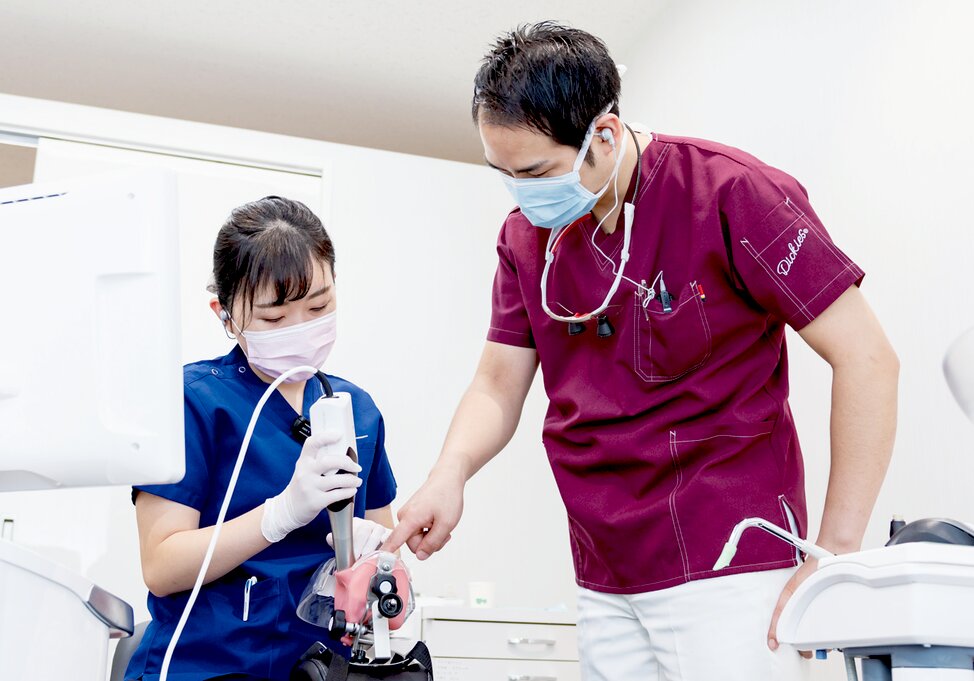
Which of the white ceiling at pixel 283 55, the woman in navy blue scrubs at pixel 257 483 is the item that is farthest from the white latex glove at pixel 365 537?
the white ceiling at pixel 283 55

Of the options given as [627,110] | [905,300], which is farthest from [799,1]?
→ [627,110]

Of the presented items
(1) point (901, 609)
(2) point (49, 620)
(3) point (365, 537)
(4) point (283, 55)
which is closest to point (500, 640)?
(3) point (365, 537)

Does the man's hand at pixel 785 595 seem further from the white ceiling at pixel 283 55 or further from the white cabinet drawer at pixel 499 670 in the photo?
the white ceiling at pixel 283 55

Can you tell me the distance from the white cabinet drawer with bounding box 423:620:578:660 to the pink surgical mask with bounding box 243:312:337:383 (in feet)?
4.19

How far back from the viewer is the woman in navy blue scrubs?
1.32 metres

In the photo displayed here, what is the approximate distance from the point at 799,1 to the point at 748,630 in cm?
170

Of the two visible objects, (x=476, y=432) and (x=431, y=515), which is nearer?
(x=431, y=515)

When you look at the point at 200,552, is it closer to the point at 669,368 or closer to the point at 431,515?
the point at 431,515

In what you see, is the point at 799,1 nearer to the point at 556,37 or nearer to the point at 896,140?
the point at 896,140

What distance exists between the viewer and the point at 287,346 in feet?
4.89

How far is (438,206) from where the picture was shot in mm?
3566

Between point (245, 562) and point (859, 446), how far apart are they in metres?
0.87

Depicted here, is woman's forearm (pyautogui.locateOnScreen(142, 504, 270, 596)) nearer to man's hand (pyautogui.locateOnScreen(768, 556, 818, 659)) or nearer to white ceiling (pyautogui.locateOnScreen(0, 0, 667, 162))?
man's hand (pyautogui.locateOnScreen(768, 556, 818, 659))

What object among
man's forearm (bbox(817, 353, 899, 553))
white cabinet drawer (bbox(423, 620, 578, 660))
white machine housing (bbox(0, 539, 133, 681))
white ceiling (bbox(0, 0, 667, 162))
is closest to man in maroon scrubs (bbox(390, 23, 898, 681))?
man's forearm (bbox(817, 353, 899, 553))
